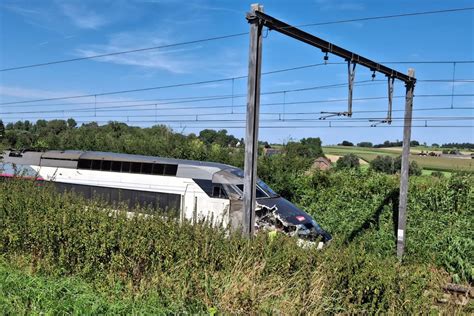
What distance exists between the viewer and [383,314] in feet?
17.8

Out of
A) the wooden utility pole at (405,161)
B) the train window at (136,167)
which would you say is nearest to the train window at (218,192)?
the train window at (136,167)

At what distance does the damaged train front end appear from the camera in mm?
14039

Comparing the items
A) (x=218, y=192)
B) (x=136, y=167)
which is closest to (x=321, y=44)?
(x=218, y=192)

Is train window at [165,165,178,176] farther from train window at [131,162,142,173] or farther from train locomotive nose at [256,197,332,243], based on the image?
train locomotive nose at [256,197,332,243]

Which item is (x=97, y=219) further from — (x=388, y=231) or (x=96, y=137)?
(x=96, y=137)

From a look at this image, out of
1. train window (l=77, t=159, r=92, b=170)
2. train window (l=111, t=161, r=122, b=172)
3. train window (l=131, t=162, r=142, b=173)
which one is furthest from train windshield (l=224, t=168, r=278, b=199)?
train window (l=77, t=159, r=92, b=170)

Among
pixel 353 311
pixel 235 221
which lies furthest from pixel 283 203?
pixel 353 311

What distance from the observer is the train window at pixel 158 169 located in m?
16.9

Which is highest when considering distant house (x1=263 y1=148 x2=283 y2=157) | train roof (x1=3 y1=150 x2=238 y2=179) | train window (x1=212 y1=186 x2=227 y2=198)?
distant house (x1=263 y1=148 x2=283 y2=157)

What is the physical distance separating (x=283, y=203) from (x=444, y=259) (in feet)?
16.6

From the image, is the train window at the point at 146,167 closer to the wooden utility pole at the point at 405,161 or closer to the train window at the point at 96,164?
the train window at the point at 96,164

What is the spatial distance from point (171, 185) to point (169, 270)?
10.3m

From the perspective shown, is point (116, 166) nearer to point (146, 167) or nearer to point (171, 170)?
point (146, 167)

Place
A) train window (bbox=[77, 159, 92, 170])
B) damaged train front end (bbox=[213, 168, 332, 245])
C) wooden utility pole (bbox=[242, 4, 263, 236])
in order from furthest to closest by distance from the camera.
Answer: train window (bbox=[77, 159, 92, 170]) → damaged train front end (bbox=[213, 168, 332, 245]) → wooden utility pole (bbox=[242, 4, 263, 236])
